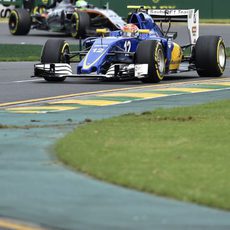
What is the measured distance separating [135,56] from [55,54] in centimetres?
189

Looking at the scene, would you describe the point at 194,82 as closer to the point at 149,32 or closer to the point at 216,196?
the point at 149,32

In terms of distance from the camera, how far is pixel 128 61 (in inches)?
885

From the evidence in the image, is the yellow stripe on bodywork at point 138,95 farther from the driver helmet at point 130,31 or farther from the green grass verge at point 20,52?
the green grass verge at point 20,52

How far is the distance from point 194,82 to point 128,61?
5.23ft

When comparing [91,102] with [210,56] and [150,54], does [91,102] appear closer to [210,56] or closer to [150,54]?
[150,54]

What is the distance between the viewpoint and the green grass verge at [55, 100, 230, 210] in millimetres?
9617

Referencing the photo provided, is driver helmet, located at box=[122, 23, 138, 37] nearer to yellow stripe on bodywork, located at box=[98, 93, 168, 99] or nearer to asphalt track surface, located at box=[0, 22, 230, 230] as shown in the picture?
yellow stripe on bodywork, located at box=[98, 93, 168, 99]

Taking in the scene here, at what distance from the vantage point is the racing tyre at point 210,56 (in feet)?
78.2

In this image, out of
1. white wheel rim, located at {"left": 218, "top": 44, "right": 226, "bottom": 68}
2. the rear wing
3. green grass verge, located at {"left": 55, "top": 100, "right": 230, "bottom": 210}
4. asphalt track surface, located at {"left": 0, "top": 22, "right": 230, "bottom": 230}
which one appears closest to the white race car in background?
the rear wing

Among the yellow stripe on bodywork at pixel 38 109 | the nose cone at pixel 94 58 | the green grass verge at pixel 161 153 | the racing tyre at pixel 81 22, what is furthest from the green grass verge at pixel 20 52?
the green grass verge at pixel 161 153

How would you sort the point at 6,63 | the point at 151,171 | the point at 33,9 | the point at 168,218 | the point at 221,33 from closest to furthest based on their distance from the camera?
the point at 168,218, the point at 151,171, the point at 6,63, the point at 221,33, the point at 33,9

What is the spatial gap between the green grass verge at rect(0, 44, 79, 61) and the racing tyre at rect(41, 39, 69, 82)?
24.1 ft

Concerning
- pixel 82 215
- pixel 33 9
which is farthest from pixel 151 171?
pixel 33 9

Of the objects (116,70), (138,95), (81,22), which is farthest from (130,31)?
(81,22)
